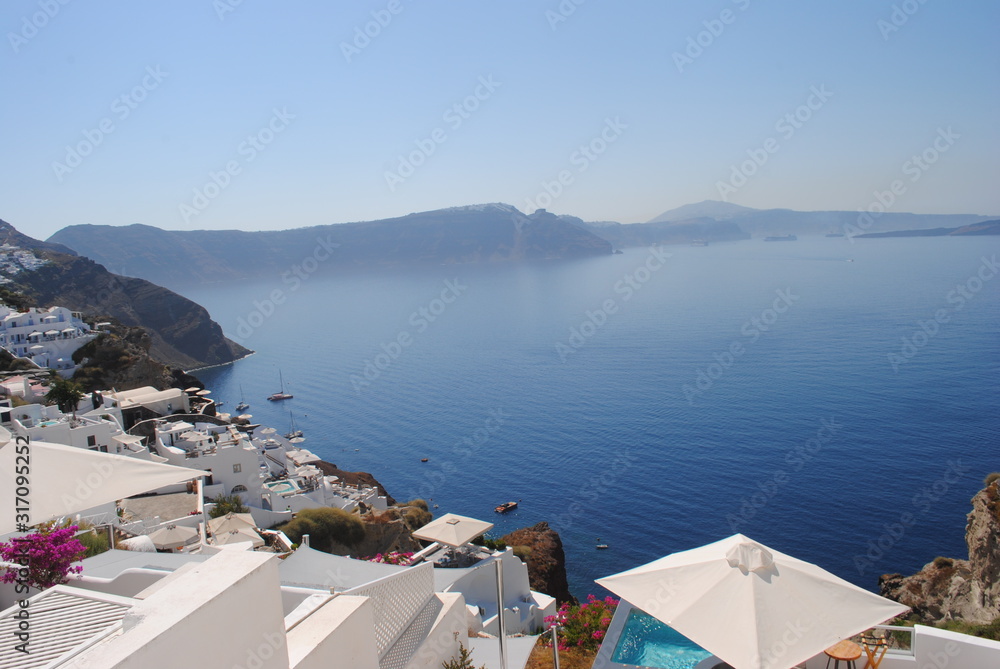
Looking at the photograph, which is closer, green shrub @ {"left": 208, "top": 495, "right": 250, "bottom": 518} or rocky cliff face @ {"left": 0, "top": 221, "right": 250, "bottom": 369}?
green shrub @ {"left": 208, "top": 495, "right": 250, "bottom": 518}

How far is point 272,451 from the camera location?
36188 millimetres

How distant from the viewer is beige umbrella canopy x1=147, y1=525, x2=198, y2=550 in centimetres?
1301

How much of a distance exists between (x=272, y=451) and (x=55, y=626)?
35.1m

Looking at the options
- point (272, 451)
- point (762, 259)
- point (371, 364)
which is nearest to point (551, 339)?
point (371, 364)

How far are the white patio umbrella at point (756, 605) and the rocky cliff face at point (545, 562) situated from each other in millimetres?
18726

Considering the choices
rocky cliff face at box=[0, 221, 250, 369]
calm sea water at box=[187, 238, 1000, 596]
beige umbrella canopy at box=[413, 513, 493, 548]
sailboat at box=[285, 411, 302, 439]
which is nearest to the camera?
beige umbrella canopy at box=[413, 513, 493, 548]

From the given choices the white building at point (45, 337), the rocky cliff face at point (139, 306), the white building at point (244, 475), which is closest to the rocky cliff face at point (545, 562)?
the white building at point (244, 475)

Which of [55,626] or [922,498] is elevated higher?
[55,626]

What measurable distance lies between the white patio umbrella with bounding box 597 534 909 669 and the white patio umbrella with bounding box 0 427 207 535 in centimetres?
471

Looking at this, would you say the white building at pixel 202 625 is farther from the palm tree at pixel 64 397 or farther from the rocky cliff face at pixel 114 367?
the rocky cliff face at pixel 114 367

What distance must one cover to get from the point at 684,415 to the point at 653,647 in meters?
41.0

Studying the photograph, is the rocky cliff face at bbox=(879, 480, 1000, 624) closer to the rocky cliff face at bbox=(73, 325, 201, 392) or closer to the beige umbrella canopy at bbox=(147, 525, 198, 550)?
the beige umbrella canopy at bbox=(147, 525, 198, 550)

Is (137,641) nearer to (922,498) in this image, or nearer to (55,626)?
(55,626)

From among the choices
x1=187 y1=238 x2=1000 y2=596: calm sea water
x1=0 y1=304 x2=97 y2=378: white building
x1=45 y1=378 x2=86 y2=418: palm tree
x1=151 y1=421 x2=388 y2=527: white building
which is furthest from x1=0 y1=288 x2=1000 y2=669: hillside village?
x1=0 y1=304 x2=97 y2=378: white building
